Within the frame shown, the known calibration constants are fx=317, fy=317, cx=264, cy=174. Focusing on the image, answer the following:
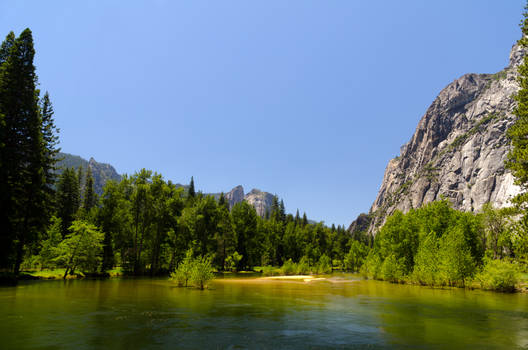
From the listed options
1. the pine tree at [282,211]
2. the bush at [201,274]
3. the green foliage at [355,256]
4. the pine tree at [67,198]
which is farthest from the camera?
the pine tree at [282,211]

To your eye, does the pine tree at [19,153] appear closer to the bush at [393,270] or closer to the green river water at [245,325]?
the green river water at [245,325]

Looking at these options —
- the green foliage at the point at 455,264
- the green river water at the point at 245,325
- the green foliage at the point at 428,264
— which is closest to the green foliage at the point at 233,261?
the green foliage at the point at 428,264

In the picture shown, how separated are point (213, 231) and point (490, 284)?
59.9 meters

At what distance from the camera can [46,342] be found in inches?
467

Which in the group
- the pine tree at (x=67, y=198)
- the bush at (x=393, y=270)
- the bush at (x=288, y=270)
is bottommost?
the bush at (x=288, y=270)

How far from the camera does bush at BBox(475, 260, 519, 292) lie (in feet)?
120

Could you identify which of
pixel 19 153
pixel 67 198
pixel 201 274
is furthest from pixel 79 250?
pixel 67 198

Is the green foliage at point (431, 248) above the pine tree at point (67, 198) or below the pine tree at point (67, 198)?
below

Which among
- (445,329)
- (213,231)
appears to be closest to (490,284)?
(445,329)

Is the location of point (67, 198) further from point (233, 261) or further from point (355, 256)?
point (355, 256)

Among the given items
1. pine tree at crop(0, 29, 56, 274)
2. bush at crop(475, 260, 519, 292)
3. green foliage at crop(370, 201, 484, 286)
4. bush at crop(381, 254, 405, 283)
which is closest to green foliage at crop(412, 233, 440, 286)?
green foliage at crop(370, 201, 484, 286)

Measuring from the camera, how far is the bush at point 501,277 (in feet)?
120

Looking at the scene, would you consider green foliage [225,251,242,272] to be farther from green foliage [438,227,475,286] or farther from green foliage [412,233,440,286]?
green foliage [438,227,475,286]

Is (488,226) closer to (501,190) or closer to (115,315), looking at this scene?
(115,315)
